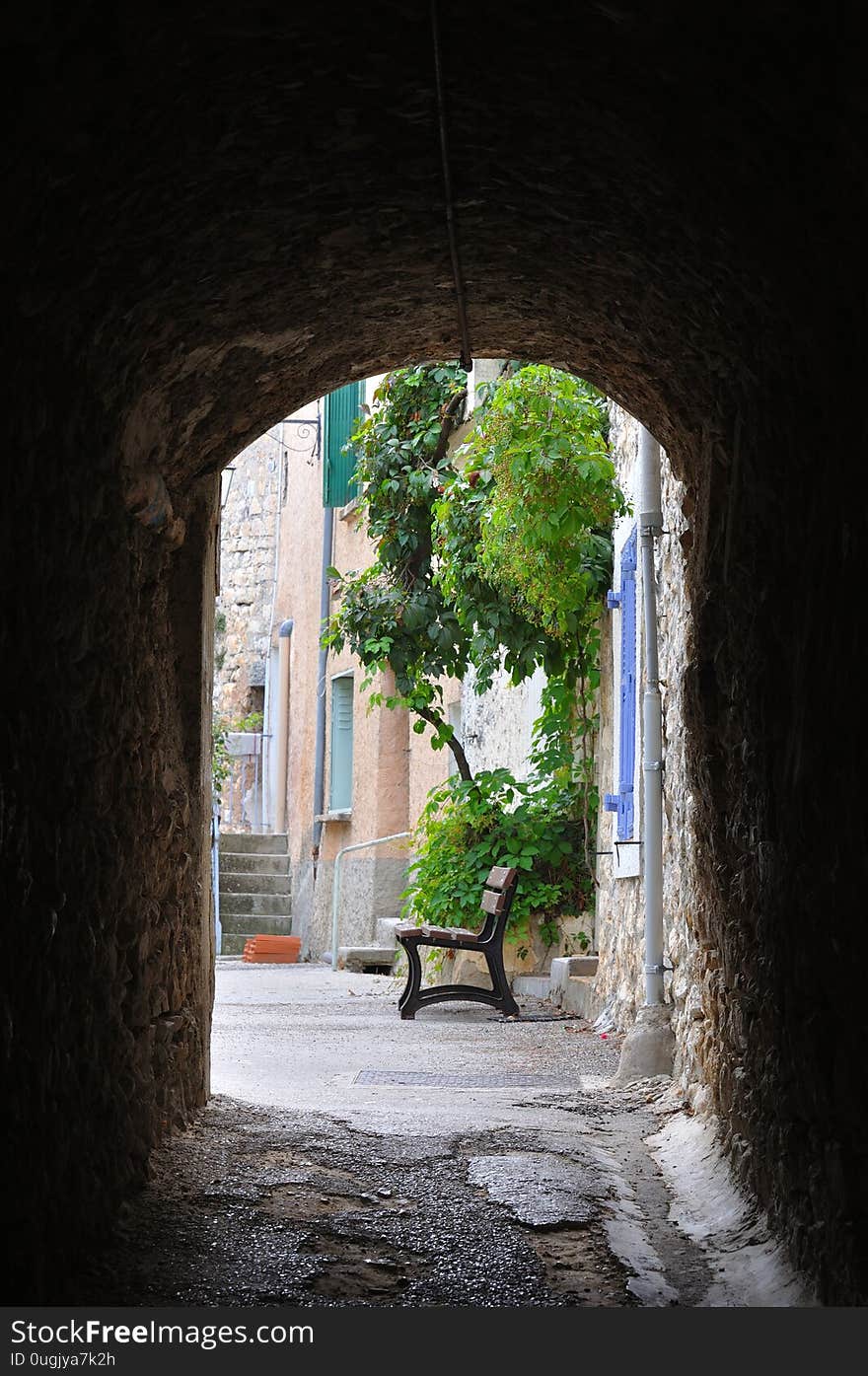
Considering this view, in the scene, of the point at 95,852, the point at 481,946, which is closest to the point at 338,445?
the point at 481,946

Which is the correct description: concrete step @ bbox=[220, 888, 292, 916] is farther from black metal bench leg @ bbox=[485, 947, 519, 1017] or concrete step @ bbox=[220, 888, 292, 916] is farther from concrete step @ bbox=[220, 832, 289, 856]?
black metal bench leg @ bbox=[485, 947, 519, 1017]

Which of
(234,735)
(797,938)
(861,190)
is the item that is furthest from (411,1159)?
(234,735)

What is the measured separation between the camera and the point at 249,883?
17.9 meters

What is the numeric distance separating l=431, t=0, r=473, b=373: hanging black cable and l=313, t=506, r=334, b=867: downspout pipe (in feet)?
37.6

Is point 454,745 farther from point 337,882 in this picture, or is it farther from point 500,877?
point 337,882

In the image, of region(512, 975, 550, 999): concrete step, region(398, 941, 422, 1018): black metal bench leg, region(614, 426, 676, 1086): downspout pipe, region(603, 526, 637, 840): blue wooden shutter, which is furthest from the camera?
region(512, 975, 550, 999): concrete step

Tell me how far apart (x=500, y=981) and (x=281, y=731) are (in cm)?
1165

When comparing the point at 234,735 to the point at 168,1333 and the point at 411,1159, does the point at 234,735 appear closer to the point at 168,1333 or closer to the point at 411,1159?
the point at 411,1159

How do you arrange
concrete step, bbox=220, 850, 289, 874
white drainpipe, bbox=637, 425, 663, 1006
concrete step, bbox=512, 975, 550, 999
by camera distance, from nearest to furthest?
white drainpipe, bbox=637, 425, 663, 1006, concrete step, bbox=512, 975, 550, 999, concrete step, bbox=220, 850, 289, 874

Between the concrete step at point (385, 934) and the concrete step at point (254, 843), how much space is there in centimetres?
472

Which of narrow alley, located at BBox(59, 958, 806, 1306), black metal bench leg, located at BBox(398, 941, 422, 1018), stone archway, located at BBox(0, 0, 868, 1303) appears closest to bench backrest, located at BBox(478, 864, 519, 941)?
black metal bench leg, located at BBox(398, 941, 422, 1018)

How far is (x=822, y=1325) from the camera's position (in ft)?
9.13

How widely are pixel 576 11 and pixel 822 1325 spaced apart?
240 centimetres

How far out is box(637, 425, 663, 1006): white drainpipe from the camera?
Result: 20.4ft
